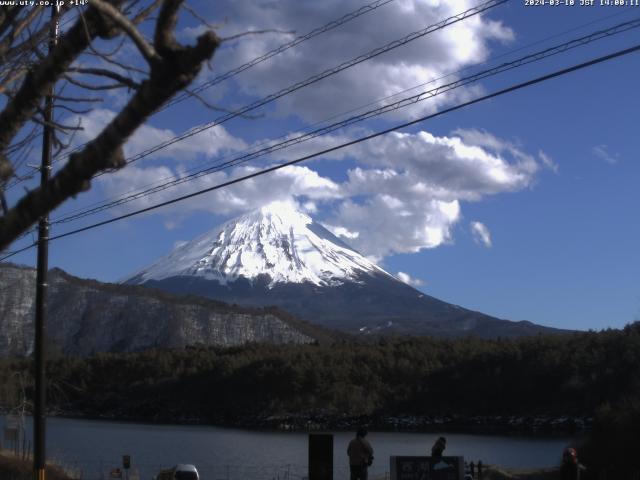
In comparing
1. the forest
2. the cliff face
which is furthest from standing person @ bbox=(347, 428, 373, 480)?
the cliff face

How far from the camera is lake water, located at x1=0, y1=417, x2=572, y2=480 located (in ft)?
122

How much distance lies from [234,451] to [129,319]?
10335 centimetres

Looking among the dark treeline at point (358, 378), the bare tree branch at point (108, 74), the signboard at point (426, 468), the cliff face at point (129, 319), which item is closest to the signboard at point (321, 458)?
the signboard at point (426, 468)

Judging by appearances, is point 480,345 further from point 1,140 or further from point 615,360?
point 1,140

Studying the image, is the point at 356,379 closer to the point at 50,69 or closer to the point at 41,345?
the point at 41,345

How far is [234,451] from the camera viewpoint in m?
49.4

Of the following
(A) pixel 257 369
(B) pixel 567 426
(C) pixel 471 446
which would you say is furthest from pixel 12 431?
(A) pixel 257 369

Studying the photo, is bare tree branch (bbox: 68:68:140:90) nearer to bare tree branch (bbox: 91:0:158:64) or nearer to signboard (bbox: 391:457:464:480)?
bare tree branch (bbox: 91:0:158:64)

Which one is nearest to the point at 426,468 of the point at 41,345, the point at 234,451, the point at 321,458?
the point at 321,458

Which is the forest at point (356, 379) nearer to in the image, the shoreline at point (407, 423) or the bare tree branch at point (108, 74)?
the shoreline at point (407, 423)

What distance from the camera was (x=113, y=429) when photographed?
68250mm

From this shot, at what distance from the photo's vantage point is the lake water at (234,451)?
122ft

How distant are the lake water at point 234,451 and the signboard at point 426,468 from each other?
1819 cm

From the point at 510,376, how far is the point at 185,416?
3102cm
